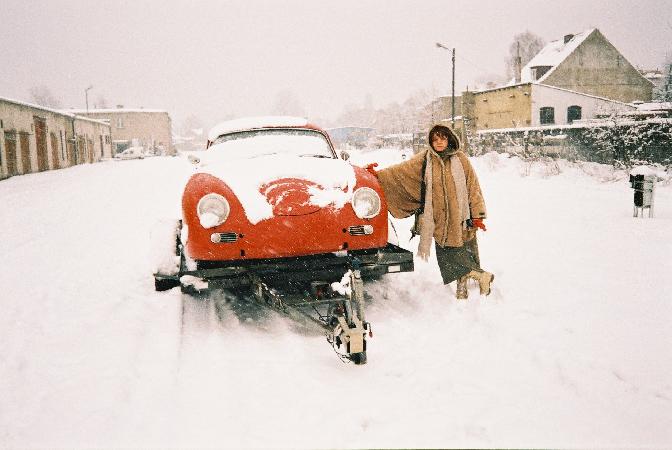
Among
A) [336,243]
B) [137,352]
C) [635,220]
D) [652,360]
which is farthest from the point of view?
[635,220]

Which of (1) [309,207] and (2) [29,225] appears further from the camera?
(2) [29,225]

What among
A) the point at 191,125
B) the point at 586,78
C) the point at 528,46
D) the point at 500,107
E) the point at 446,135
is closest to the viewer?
the point at 446,135

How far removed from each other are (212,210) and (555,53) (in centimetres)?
4712

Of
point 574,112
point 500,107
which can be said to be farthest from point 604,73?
point 500,107

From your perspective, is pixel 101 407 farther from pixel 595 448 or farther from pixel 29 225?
pixel 29 225

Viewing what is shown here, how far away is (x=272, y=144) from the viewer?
17.4 ft

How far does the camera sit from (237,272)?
369 centimetres

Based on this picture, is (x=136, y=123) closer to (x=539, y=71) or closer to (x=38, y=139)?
(x=38, y=139)

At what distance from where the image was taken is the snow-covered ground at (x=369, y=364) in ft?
8.64

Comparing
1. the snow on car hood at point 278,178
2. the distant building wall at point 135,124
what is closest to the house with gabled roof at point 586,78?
the snow on car hood at point 278,178

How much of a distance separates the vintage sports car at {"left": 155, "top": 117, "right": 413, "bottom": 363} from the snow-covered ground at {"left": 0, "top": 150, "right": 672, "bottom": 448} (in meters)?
0.41

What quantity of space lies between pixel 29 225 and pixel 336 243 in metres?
7.89

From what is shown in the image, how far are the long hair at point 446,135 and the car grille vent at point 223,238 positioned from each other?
6.64ft

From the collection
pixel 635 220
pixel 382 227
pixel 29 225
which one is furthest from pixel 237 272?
pixel 29 225
